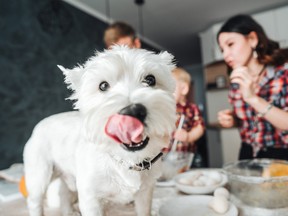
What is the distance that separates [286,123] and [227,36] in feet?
1.57

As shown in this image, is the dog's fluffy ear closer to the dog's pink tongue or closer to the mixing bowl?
the dog's pink tongue

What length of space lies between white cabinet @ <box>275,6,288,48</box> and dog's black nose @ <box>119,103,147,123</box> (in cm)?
357

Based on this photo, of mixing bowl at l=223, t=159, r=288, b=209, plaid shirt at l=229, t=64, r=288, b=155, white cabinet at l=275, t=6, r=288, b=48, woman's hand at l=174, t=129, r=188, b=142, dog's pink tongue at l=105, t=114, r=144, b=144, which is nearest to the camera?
dog's pink tongue at l=105, t=114, r=144, b=144

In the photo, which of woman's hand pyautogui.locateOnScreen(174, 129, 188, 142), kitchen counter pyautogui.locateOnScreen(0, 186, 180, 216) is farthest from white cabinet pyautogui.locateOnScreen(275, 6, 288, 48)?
kitchen counter pyautogui.locateOnScreen(0, 186, 180, 216)

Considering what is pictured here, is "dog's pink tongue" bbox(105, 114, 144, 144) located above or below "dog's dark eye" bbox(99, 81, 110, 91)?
below

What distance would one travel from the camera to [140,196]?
534 mm

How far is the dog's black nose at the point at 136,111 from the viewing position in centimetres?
36

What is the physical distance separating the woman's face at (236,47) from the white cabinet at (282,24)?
8.69 ft

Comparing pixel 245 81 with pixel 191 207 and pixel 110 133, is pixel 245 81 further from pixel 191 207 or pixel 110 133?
pixel 110 133

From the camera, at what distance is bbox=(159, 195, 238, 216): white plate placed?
1.84 ft

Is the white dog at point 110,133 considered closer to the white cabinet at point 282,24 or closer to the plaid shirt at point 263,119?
the plaid shirt at point 263,119

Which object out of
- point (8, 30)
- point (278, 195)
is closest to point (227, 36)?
point (278, 195)

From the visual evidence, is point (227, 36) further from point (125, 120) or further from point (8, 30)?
point (8, 30)

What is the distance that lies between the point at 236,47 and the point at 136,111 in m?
0.89
